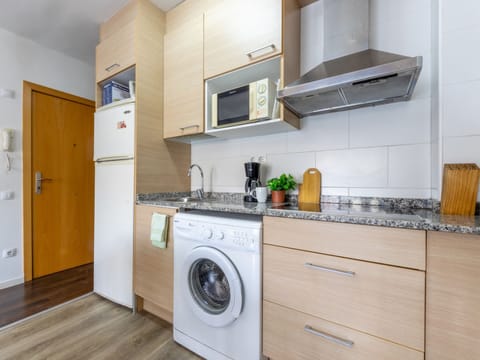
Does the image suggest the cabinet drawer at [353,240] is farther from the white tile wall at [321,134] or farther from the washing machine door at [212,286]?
the white tile wall at [321,134]

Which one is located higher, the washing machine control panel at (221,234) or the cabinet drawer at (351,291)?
the washing machine control panel at (221,234)

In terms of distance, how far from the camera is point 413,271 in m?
0.80

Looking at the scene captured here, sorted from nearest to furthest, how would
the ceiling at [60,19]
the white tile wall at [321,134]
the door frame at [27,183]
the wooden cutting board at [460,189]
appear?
the wooden cutting board at [460,189]
the white tile wall at [321,134]
the ceiling at [60,19]
the door frame at [27,183]

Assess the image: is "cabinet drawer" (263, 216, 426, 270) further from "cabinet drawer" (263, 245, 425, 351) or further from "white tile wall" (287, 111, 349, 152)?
"white tile wall" (287, 111, 349, 152)

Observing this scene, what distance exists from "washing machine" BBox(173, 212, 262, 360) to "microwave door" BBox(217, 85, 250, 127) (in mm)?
692

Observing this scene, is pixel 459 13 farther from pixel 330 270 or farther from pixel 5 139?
pixel 5 139

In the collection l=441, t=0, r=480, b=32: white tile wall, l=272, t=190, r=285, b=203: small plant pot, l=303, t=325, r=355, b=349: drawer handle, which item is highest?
l=441, t=0, r=480, b=32: white tile wall

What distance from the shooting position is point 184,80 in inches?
71.9

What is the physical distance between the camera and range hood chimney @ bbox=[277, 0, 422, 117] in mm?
1065

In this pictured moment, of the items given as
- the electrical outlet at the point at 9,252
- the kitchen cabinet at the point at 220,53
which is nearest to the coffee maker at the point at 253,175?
the kitchen cabinet at the point at 220,53

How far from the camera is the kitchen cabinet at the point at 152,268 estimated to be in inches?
61.1

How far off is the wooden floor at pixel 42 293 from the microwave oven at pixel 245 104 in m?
2.04

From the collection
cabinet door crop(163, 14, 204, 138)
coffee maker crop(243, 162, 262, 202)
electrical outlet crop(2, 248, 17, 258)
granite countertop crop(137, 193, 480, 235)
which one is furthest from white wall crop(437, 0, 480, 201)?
electrical outlet crop(2, 248, 17, 258)

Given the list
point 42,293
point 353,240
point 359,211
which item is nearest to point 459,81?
point 359,211
